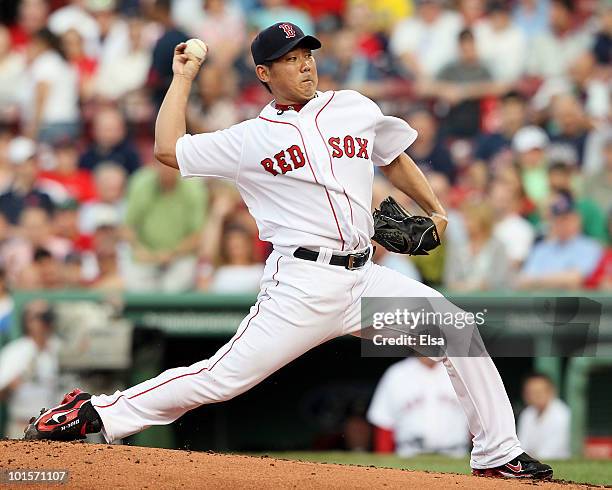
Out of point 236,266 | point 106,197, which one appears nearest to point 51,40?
point 106,197

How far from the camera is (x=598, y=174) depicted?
9.71 meters

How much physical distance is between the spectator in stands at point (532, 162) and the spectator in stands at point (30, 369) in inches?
156

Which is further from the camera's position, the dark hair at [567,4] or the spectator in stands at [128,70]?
the spectator in stands at [128,70]

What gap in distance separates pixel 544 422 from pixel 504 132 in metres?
3.45

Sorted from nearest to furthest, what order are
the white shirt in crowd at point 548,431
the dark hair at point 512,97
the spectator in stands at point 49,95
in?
the white shirt in crowd at point 548,431, the dark hair at point 512,97, the spectator in stands at point 49,95

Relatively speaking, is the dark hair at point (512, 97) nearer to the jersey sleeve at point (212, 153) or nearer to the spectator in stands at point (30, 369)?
the spectator in stands at point (30, 369)

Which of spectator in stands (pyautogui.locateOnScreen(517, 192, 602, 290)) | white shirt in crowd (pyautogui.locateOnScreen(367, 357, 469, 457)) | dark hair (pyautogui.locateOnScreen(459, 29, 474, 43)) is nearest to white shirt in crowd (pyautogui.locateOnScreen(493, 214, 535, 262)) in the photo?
spectator in stands (pyautogui.locateOnScreen(517, 192, 602, 290))

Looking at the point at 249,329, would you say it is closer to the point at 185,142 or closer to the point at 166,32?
the point at 185,142

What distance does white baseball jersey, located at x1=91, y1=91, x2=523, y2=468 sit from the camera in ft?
15.7

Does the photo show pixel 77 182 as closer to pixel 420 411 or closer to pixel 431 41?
pixel 431 41

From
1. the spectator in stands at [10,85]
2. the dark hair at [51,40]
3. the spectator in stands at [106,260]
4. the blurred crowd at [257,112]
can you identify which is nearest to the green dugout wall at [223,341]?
the blurred crowd at [257,112]

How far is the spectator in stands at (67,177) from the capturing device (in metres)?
10.8

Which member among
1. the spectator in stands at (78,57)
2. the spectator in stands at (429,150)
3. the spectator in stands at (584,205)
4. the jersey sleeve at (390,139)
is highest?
the spectator in stands at (78,57)

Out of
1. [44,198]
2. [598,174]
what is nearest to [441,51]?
[598,174]
